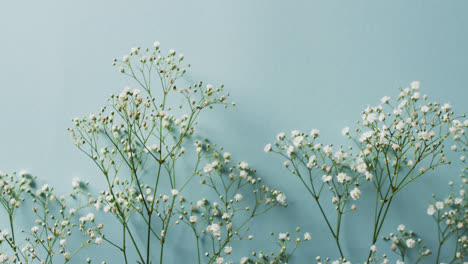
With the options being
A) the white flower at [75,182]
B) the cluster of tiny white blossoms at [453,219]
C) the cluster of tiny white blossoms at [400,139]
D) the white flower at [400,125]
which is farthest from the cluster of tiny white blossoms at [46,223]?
the cluster of tiny white blossoms at [453,219]

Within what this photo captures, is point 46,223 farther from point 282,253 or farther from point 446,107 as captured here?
point 446,107

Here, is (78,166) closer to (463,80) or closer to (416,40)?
(416,40)

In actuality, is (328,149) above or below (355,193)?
above

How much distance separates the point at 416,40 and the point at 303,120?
0.56 metres

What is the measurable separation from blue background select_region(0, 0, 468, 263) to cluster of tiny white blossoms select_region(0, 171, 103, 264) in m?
0.06

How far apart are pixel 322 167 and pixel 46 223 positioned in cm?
114

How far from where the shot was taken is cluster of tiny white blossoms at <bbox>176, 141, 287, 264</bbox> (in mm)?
1798

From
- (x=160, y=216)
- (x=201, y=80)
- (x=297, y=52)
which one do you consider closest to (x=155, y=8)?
(x=201, y=80)

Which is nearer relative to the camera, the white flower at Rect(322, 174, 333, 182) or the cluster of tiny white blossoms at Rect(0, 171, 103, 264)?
the white flower at Rect(322, 174, 333, 182)

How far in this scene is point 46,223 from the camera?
181cm

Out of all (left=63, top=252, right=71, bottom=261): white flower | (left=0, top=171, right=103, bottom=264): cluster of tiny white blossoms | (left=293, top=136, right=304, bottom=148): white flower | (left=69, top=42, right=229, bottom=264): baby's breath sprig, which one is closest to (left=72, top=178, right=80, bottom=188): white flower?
(left=0, top=171, right=103, bottom=264): cluster of tiny white blossoms

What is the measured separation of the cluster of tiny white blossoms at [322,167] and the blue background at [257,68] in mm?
47

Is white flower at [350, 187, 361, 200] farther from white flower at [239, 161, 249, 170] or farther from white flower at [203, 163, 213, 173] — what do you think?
white flower at [203, 163, 213, 173]

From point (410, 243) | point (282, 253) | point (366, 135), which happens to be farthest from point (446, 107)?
point (282, 253)
